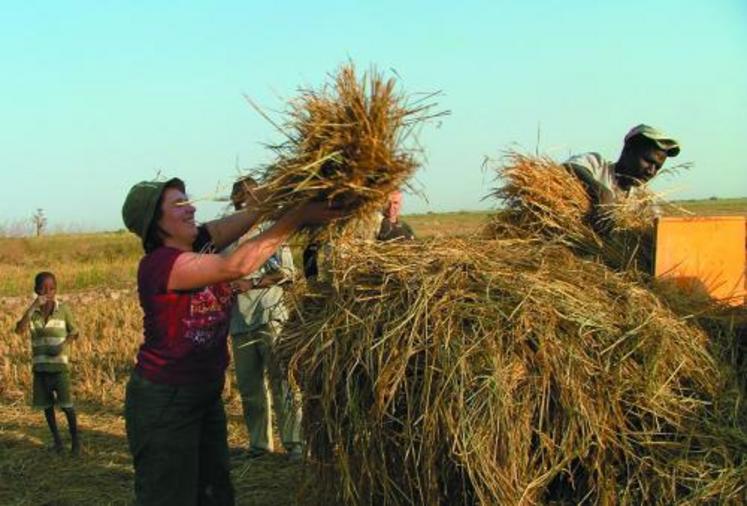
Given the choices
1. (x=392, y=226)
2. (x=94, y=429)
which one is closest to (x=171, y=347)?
(x=392, y=226)

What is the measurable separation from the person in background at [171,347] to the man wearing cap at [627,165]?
5.76ft

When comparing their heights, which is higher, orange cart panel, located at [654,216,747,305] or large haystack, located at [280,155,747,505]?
orange cart panel, located at [654,216,747,305]

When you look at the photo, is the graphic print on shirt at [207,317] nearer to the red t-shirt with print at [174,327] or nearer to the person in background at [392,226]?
the red t-shirt with print at [174,327]

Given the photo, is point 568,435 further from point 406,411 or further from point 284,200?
point 284,200

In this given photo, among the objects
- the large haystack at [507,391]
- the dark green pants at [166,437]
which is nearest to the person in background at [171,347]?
the dark green pants at [166,437]

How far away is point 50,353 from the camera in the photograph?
6543 millimetres

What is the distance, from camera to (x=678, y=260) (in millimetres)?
3496

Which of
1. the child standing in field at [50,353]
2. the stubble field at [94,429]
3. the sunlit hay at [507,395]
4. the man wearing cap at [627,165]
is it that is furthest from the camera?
the child standing in field at [50,353]

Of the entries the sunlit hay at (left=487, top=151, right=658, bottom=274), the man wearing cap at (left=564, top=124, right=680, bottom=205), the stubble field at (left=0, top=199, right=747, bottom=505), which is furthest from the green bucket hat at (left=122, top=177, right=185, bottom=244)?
the man wearing cap at (left=564, top=124, right=680, bottom=205)

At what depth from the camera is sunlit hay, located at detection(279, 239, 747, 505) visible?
2.63m

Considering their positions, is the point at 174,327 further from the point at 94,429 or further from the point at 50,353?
the point at 94,429

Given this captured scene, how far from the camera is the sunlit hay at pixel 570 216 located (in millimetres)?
3646

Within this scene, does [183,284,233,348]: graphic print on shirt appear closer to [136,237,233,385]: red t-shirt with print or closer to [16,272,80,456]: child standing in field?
[136,237,233,385]: red t-shirt with print

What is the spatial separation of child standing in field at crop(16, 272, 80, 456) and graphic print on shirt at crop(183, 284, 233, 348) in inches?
142
